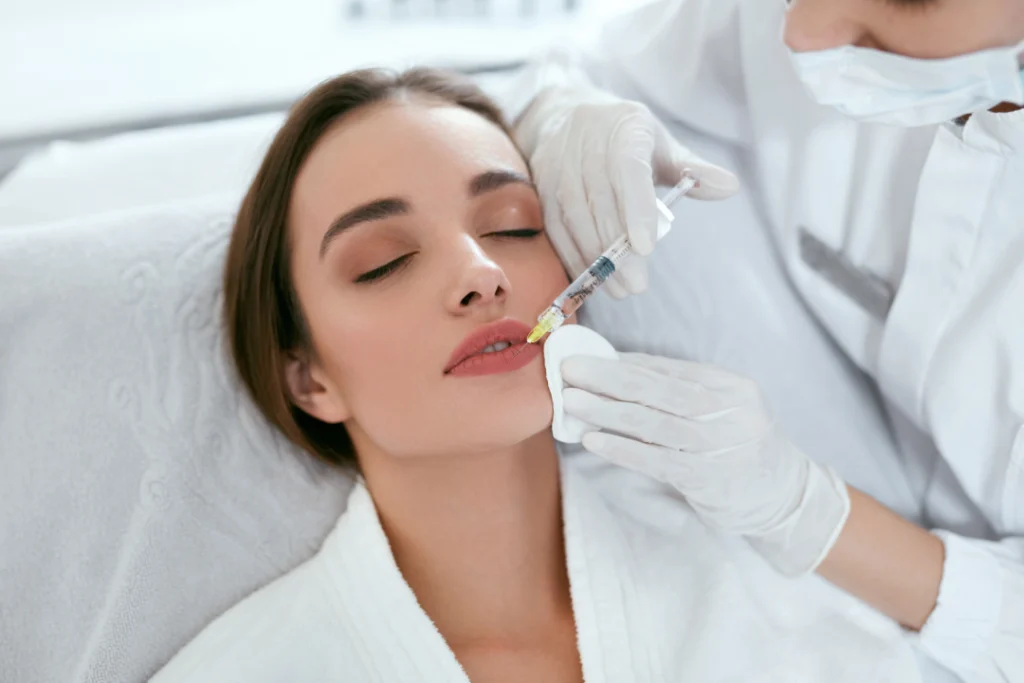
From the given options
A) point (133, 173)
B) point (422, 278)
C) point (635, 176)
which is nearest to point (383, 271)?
point (422, 278)

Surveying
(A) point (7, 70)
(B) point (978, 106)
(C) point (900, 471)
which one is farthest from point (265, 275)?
(A) point (7, 70)

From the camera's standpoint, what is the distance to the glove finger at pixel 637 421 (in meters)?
1.10

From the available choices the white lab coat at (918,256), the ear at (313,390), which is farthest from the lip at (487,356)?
the white lab coat at (918,256)

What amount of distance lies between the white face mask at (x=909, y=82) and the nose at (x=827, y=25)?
1cm

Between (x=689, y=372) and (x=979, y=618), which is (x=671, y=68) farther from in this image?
(x=979, y=618)

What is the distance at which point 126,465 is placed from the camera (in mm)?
1281

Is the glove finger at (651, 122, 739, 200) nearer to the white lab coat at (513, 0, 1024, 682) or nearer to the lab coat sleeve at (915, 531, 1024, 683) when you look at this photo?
the white lab coat at (513, 0, 1024, 682)

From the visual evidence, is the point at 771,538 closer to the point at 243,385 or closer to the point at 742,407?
the point at 742,407

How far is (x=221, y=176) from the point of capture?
5.72 feet

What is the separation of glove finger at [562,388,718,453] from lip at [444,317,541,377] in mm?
92

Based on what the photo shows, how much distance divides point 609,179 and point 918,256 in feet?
1.64

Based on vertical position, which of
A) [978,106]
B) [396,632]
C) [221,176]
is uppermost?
[978,106]

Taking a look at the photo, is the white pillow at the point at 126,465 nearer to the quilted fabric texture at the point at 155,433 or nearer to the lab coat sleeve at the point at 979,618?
the quilted fabric texture at the point at 155,433

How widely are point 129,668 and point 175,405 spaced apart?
0.41 m
